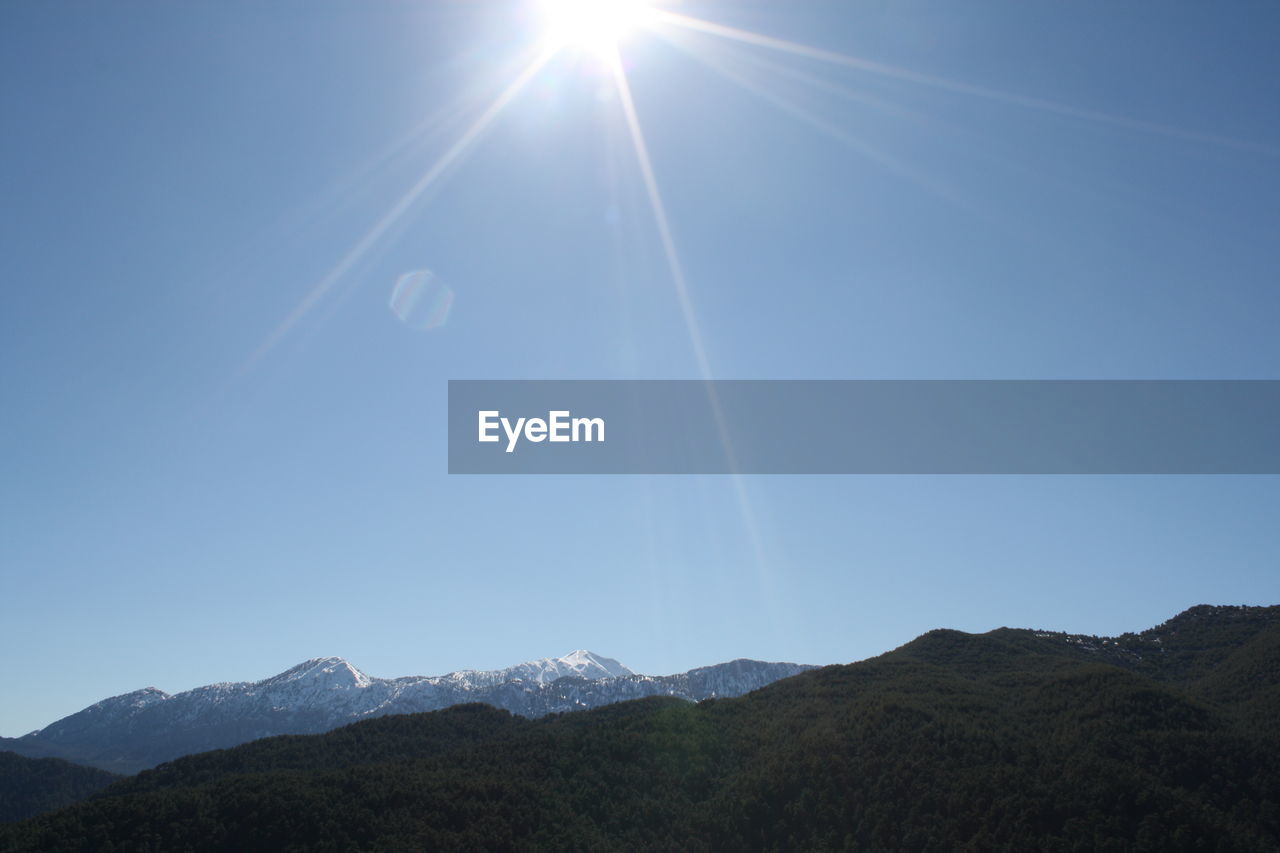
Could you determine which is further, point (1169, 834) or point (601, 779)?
point (601, 779)

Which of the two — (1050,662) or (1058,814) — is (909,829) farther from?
(1050,662)

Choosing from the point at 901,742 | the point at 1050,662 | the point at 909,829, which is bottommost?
the point at 909,829

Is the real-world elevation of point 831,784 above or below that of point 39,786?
above

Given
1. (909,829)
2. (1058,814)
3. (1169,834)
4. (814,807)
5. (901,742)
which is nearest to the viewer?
(1169,834)

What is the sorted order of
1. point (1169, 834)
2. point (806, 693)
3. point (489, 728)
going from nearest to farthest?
point (1169, 834) < point (806, 693) < point (489, 728)

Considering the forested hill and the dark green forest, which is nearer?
the forested hill

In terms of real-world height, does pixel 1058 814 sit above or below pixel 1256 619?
below

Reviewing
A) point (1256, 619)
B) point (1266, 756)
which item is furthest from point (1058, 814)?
point (1256, 619)

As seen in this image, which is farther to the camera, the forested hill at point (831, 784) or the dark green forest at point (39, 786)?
the dark green forest at point (39, 786)
